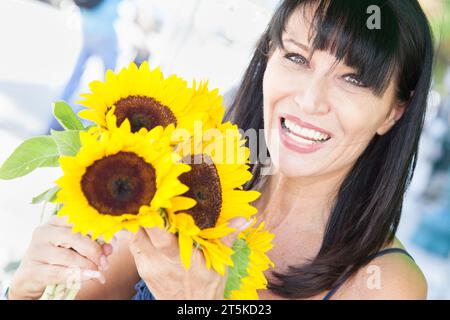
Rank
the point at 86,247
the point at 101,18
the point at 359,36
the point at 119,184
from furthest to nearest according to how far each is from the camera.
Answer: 1. the point at 101,18
2. the point at 359,36
3. the point at 86,247
4. the point at 119,184

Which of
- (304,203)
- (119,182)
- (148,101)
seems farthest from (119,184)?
(304,203)

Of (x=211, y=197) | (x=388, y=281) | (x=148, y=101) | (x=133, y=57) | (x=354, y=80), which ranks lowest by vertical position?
(x=388, y=281)

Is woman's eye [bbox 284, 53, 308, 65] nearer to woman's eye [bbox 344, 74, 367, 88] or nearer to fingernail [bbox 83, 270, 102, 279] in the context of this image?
woman's eye [bbox 344, 74, 367, 88]

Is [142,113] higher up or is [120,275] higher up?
[142,113]

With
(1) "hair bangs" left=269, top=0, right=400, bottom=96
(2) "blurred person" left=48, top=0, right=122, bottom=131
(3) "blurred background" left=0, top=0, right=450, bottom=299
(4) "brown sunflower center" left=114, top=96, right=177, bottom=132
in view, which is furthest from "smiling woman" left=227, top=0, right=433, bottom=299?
(2) "blurred person" left=48, top=0, right=122, bottom=131

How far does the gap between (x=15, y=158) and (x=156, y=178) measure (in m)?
0.18

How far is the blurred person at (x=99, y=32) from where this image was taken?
2398 millimetres

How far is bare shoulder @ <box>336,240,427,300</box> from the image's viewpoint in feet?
2.83

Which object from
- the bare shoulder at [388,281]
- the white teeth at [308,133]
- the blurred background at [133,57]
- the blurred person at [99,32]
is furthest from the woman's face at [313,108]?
the blurred person at [99,32]

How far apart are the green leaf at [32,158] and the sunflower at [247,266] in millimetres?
218

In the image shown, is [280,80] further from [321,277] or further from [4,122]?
[4,122]

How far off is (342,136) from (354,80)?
9 centimetres

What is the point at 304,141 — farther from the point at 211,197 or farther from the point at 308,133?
the point at 211,197

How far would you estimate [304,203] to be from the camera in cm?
104
